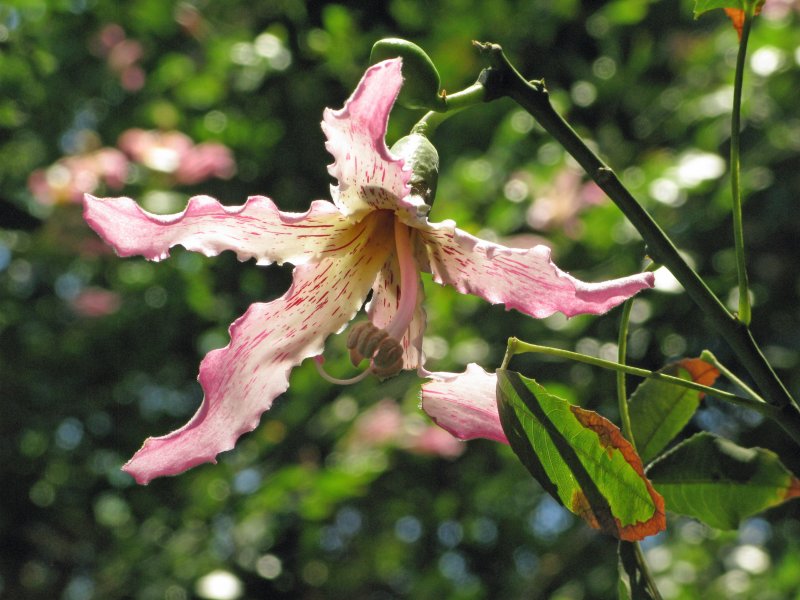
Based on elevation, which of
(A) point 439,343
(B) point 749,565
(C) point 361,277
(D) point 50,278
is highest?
(C) point 361,277

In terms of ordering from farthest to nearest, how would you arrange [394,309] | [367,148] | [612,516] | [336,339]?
[336,339] < [394,309] < [367,148] < [612,516]

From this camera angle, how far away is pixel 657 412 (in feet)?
2.82

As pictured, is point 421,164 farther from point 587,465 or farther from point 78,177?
point 78,177

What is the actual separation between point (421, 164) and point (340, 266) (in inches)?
8.8

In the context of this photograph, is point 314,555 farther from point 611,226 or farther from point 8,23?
point 8,23

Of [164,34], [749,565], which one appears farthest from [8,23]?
[749,565]

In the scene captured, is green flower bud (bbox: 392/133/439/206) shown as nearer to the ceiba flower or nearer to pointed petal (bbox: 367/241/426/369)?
the ceiba flower

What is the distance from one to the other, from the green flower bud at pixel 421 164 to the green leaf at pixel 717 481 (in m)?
0.30

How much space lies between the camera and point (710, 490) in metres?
0.83

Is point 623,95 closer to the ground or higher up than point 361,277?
closer to the ground

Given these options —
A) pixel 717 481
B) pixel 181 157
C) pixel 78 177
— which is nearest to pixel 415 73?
pixel 717 481

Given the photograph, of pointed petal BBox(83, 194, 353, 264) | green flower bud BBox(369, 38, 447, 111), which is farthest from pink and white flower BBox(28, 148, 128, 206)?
green flower bud BBox(369, 38, 447, 111)

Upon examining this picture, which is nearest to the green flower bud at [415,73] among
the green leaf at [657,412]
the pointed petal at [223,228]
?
the pointed petal at [223,228]

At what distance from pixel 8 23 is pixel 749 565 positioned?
8.10ft
